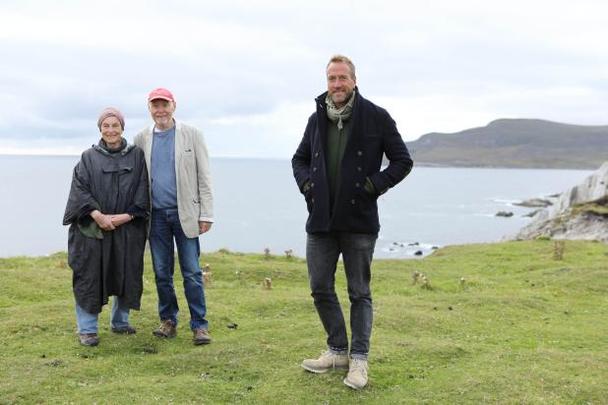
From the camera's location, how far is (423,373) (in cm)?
889

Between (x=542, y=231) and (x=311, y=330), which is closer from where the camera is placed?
(x=311, y=330)

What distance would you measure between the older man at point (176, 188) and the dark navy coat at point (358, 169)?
2387mm

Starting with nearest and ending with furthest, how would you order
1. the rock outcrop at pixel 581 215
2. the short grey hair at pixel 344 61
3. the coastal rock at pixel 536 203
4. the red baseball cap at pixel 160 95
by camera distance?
1. the short grey hair at pixel 344 61
2. the red baseball cap at pixel 160 95
3. the rock outcrop at pixel 581 215
4. the coastal rock at pixel 536 203

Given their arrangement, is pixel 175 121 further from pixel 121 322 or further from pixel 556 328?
pixel 556 328

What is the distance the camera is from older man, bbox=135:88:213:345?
30.9 ft

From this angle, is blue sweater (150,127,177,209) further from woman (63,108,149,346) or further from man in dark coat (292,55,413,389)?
man in dark coat (292,55,413,389)

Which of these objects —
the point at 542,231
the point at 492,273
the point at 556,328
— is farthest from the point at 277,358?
the point at 542,231

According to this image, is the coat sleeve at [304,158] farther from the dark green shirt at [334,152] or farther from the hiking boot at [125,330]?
the hiking boot at [125,330]

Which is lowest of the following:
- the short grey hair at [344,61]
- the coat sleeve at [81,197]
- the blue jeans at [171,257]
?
the blue jeans at [171,257]

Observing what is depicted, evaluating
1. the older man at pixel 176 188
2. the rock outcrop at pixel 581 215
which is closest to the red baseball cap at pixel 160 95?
the older man at pixel 176 188

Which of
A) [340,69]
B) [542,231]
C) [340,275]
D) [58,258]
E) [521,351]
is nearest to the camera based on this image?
[340,69]

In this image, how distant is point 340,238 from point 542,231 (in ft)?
109

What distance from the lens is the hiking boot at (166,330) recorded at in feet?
33.7

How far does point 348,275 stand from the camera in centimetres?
798
